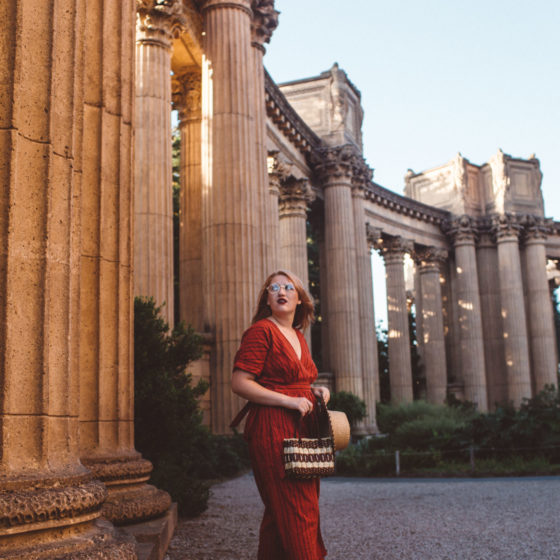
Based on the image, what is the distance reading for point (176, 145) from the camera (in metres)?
51.9

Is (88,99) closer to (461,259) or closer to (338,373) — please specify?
(338,373)

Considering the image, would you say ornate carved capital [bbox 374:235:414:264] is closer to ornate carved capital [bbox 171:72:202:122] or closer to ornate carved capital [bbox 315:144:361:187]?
ornate carved capital [bbox 315:144:361:187]

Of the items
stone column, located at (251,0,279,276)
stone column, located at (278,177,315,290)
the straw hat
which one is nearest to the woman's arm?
the straw hat

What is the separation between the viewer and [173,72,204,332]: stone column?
3000cm

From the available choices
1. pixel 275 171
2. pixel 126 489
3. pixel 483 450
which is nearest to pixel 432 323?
pixel 275 171

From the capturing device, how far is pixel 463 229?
65000 millimetres

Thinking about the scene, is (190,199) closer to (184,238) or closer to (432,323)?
(184,238)

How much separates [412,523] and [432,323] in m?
49.1

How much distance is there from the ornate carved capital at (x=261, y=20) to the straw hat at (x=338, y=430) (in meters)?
26.8

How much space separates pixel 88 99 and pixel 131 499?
5.03 m

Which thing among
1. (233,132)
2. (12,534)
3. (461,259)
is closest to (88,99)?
(12,534)

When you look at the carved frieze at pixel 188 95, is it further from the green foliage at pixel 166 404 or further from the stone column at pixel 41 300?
the stone column at pixel 41 300

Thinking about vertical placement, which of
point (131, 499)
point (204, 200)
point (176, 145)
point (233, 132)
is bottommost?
point (131, 499)

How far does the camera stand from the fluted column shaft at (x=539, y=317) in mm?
63812
